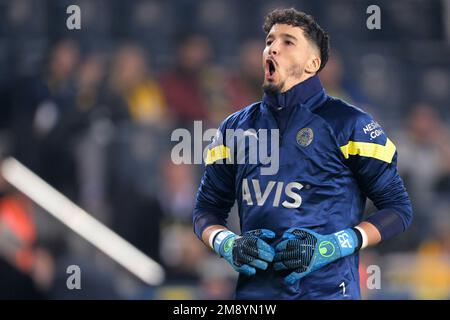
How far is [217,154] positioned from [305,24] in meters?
0.71

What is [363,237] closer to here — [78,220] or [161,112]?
[78,220]

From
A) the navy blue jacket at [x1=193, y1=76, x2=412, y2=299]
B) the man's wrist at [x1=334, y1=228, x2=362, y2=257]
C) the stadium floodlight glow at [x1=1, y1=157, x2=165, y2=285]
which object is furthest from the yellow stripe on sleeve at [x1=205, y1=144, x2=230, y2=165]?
the stadium floodlight glow at [x1=1, y1=157, x2=165, y2=285]

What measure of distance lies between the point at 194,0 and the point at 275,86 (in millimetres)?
6329

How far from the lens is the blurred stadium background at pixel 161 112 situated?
356 inches

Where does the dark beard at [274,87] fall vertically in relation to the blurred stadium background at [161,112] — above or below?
below

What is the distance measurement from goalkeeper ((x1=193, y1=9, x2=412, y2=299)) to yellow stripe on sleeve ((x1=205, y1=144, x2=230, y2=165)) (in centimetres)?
1

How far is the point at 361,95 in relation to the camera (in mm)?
9883

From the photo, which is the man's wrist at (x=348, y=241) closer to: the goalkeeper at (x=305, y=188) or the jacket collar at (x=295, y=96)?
the goalkeeper at (x=305, y=188)

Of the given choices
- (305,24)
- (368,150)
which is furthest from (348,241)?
(305,24)

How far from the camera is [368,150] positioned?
429cm

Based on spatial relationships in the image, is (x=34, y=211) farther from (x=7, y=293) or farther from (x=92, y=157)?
(x=7, y=293)

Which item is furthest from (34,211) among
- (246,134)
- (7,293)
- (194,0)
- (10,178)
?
(246,134)

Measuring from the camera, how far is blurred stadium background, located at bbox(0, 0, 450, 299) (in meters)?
9.04

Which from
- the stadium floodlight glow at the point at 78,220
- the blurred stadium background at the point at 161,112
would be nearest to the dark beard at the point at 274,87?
the blurred stadium background at the point at 161,112
